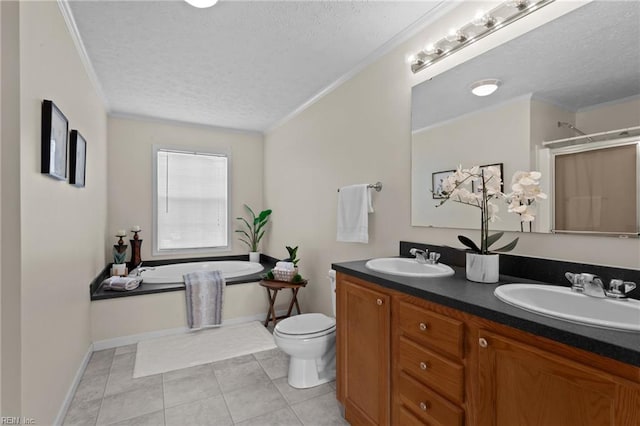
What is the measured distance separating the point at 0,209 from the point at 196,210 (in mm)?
3088

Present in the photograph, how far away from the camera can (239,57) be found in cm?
239

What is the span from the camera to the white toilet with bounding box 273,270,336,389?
2111 mm

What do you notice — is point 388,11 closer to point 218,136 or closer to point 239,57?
point 239,57

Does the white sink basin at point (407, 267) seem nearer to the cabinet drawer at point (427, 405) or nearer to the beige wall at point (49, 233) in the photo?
the cabinet drawer at point (427, 405)

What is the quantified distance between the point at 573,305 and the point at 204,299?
3061 millimetres

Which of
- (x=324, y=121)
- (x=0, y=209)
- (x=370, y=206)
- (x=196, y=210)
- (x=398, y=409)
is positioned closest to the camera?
Result: (x=0, y=209)

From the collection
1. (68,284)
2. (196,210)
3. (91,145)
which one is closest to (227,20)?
(91,145)

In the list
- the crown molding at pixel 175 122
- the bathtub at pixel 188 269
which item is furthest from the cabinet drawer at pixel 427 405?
the crown molding at pixel 175 122

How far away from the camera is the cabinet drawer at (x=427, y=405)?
45.1 inches

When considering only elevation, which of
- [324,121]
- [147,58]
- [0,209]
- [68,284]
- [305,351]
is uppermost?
[147,58]

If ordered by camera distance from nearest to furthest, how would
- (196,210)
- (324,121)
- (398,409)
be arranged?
1. (398,409)
2. (324,121)
3. (196,210)

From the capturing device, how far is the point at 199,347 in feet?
9.37

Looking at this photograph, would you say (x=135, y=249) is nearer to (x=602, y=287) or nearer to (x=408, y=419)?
(x=408, y=419)

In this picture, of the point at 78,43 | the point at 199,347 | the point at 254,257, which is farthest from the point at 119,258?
the point at 78,43
